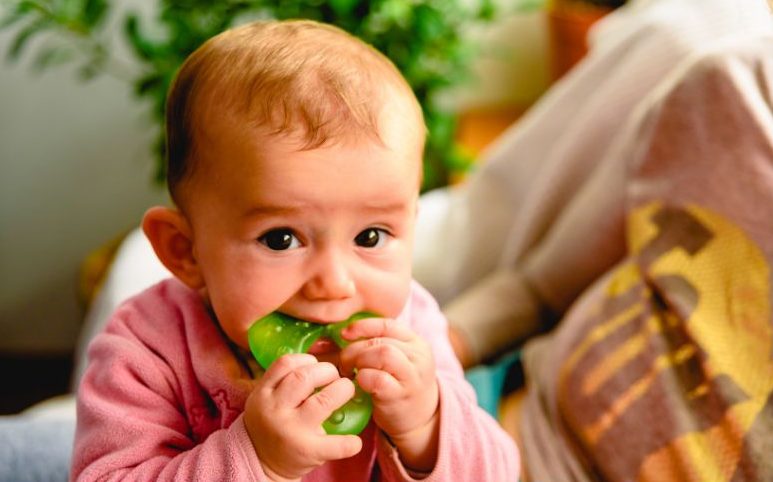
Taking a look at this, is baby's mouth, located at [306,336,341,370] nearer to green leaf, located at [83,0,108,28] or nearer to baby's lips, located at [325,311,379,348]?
baby's lips, located at [325,311,379,348]

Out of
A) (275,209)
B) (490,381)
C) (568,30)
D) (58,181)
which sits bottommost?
(58,181)

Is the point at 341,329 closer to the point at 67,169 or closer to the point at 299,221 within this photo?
the point at 299,221

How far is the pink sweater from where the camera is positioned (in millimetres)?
608

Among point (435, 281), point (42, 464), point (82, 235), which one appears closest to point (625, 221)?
point (435, 281)

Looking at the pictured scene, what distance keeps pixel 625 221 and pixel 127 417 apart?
0.66 metres

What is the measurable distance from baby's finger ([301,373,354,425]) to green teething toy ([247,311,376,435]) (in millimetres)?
23

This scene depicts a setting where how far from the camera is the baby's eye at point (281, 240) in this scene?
1.95ft

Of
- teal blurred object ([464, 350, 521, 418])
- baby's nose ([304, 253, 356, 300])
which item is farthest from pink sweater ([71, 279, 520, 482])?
teal blurred object ([464, 350, 521, 418])

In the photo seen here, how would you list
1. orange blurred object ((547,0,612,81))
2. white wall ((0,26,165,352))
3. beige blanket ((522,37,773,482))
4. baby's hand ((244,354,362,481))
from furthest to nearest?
1. white wall ((0,26,165,352))
2. orange blurred object ((547,0,612,81))
3. beige blanket ((522,37,773,482))
4. baby's hand ((244,354,362,481))

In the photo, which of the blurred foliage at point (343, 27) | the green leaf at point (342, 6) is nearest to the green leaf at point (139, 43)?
the blurred foliage at point (343, 27)

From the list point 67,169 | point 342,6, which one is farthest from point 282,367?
point 67,169

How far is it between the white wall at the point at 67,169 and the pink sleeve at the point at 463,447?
4.59 ft

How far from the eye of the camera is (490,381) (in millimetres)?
1039

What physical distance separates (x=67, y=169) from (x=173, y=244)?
1445mm
